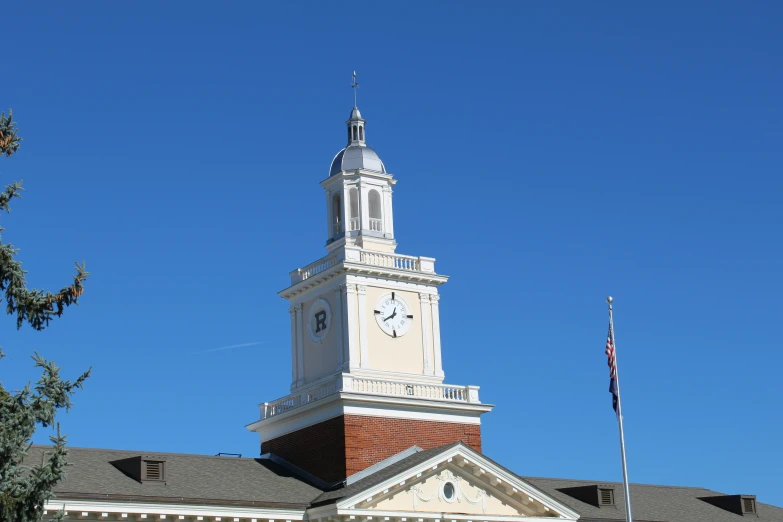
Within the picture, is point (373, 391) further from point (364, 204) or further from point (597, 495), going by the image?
point (597, 495)

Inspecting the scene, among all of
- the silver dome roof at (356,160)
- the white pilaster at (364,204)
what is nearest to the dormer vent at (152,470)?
the white pilaster at (364,204)

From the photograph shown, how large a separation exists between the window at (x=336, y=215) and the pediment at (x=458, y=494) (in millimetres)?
11640

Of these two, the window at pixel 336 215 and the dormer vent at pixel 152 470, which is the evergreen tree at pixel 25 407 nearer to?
the dormer vent at pixel 152 470

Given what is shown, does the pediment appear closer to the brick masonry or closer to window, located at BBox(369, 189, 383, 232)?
the brick masonry

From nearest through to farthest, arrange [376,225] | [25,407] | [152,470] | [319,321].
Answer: [25,407], [152,470], [319,321], [376,225]

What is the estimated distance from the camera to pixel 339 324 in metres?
45.5

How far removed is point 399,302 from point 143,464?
493 inches

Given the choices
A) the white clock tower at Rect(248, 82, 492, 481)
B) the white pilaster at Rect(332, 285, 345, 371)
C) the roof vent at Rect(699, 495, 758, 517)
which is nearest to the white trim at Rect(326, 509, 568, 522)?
the white clock tower at Rect(248, 82, 492, 481)

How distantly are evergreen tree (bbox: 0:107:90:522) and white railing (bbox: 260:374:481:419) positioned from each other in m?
20.1

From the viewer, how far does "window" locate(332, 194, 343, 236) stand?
48875 mm

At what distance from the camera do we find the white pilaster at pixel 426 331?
46.5 m

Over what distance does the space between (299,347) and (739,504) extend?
20.1 meters

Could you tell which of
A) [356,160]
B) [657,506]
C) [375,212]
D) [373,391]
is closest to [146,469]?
[373,391]

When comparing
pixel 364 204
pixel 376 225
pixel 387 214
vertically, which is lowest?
pixel 376 225
